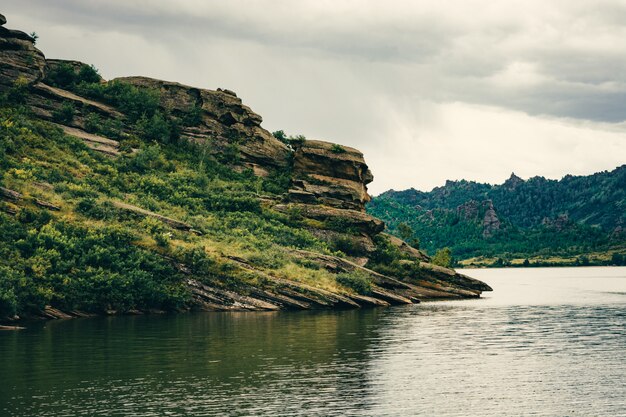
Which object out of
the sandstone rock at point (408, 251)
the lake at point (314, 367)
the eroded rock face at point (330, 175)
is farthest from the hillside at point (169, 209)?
the lake at point (314, 367)

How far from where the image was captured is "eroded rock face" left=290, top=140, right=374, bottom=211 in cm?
16675

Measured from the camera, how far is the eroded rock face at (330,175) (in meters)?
167

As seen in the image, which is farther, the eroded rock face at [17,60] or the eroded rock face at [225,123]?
the eroded rock face at [225,123]

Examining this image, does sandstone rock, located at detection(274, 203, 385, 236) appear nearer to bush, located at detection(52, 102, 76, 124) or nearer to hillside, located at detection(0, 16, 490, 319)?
hillside, located at detection(0, 16, 490, 319)

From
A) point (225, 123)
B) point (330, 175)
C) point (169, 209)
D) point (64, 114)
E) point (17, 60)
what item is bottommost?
point (169, 209)

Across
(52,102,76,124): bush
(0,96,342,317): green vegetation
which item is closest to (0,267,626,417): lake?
(0,96,342,317): green vegetation

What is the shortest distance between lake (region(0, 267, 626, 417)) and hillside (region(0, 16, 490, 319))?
10943 mm

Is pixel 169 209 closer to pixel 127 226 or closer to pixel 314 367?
pixel 127 226

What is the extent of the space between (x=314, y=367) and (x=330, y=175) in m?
116

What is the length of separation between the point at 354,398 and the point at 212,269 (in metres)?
68.7

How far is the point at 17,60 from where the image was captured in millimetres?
167375

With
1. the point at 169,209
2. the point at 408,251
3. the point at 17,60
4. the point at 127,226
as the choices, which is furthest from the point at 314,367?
the point at 17,60

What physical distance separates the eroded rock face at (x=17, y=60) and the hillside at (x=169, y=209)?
30 centimetres

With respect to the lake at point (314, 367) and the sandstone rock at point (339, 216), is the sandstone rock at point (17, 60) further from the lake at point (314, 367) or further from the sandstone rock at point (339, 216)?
the lake at point (314, 367)
